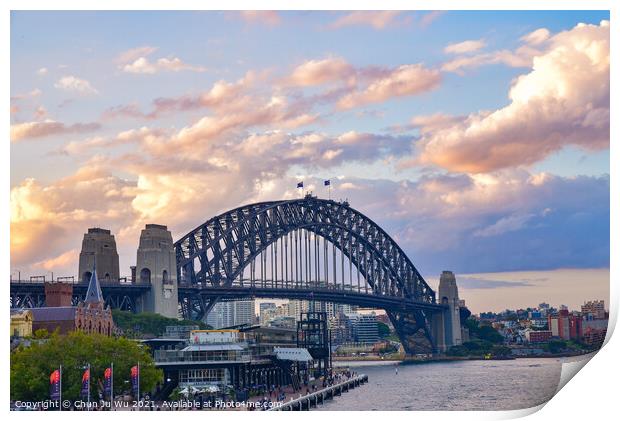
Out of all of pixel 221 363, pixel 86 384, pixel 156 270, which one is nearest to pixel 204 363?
pixel 221 363

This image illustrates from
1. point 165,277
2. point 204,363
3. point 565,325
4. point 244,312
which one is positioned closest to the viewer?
point 204,363

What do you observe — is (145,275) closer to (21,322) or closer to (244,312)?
(21,322)

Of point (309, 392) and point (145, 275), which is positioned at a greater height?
point (145, 275)

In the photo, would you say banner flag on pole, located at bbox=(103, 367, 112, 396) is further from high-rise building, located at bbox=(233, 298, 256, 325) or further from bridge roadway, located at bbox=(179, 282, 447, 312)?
high-rise building, located at bbox=(233, 298, 256, 325)

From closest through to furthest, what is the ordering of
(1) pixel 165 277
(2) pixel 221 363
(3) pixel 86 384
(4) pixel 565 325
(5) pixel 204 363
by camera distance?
1. (3) pixel 86 384
2. (5) pixel 204 363
3. (2) pixel 221 363
4. (1) pixel 165 277
5. (4) pixel 565 325

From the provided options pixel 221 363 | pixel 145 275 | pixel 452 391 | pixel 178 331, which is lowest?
pixel 452 391

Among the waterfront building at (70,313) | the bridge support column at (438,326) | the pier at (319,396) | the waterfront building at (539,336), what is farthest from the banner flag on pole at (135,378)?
the waterfront building at (539,336)
